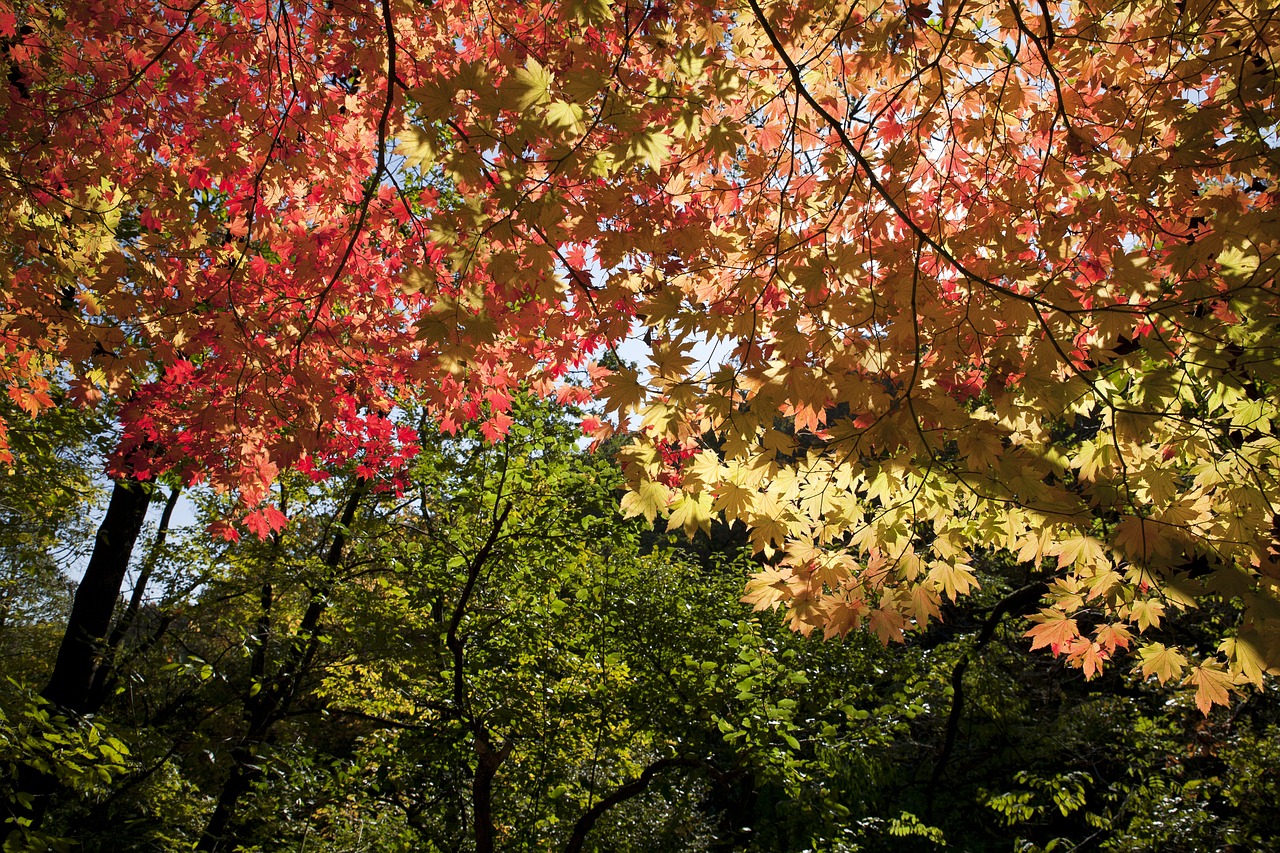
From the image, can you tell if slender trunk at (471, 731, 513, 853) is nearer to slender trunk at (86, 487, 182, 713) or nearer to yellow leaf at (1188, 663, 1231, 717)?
slender trunk at (86, 487, 182, 713)

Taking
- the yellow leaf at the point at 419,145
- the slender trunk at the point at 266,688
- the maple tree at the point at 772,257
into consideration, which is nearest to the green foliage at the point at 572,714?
the slender trunk at the point at 266,688

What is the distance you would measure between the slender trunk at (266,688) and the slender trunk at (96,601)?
1.33 metres

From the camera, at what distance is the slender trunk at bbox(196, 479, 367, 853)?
6.62m

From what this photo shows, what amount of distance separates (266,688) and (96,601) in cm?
178

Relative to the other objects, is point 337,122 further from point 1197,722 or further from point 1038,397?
point 1197,722

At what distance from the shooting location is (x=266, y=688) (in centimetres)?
735

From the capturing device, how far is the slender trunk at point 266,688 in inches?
261

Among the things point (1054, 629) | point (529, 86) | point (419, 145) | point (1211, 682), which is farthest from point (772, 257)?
point (1211, 682)

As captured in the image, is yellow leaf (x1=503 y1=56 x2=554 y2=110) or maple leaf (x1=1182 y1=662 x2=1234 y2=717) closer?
yellow leaf (x1=503 y1=56 x2=554 y2=110)

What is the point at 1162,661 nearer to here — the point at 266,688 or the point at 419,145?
the point at 419,145

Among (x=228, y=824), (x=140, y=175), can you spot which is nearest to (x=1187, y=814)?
(x=140, y=175)

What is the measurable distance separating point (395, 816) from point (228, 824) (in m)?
2.74

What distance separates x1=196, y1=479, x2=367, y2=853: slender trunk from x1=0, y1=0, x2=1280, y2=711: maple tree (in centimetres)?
331

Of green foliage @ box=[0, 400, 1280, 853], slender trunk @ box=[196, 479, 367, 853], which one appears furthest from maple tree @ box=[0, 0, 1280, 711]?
slender trunk @ box=[196, 479, 367, 853]
